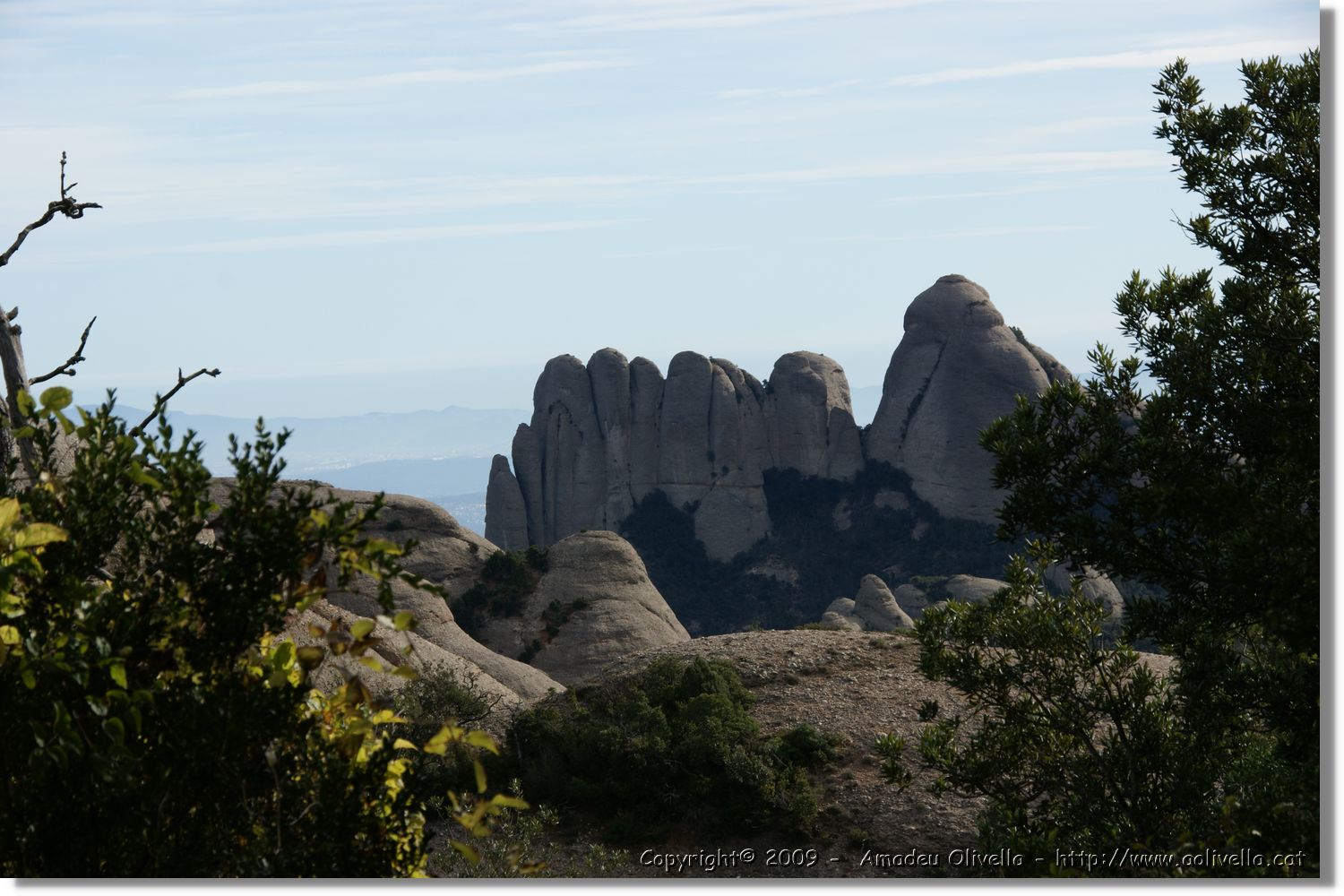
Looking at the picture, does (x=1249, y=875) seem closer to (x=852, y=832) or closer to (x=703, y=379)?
(x=852, y=832)

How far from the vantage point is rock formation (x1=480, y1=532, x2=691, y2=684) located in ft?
130

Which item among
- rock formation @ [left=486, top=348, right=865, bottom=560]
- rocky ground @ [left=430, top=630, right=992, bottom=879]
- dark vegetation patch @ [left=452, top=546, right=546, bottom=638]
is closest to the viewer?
rocky ground @ [left=430, top=630, right=992, bottom=879]

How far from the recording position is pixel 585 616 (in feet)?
137

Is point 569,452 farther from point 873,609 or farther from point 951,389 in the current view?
point 873,609

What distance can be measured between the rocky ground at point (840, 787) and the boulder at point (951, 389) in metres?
56.3

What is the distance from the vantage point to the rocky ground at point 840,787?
1527cm

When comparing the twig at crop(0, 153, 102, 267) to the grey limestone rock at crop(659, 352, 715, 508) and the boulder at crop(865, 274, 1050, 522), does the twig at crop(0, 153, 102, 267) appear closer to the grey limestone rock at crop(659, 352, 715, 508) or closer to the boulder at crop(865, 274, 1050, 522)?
the boulder at crop(865, 274, 1050, 522)

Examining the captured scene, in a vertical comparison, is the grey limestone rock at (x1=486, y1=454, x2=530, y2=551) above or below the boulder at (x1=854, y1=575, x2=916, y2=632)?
above

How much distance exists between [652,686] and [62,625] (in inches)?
727

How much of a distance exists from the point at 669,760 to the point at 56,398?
15674 millimetres

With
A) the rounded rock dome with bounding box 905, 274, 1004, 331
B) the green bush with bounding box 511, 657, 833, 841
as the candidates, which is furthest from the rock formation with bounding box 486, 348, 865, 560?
the green bush with bounding box 511, 657, 833, 841

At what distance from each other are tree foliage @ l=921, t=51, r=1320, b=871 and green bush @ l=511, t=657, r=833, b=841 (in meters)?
7.86

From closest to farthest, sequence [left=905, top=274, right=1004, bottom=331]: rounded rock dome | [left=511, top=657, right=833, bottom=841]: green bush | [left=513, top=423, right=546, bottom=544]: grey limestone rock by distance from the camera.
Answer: [left=511, top=657, right=833, bottom=841]: green bush < [left=905, top=274, right=1004, bottom=331]: rounded rock dome < [left=513, top=423, right=546, bottom=544]: grey limestone rock

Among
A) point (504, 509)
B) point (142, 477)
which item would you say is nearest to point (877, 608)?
point (504, 509)
